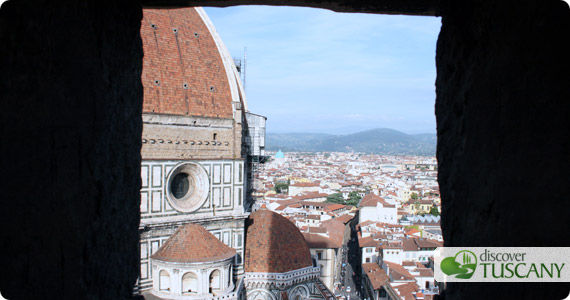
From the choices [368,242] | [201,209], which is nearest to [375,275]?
[368,242]

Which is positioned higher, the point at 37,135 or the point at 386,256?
the point at 37,135

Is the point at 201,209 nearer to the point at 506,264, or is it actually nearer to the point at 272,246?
the point at 272,246

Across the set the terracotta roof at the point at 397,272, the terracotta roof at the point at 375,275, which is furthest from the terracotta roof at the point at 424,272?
the terracotta roof at the point at 375,275

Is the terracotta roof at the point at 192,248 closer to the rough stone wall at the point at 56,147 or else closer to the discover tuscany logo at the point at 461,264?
the rough stone wall at the point at 56,147

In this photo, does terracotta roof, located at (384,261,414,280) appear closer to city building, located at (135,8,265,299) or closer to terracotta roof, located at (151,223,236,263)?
city building, located at (135,8,265,299)

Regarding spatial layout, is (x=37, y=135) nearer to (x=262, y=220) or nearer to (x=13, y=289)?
(x=13, y=289)

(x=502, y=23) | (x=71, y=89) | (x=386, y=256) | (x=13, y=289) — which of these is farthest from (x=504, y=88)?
(x=386, y=256)

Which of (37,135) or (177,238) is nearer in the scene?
(37,135)
